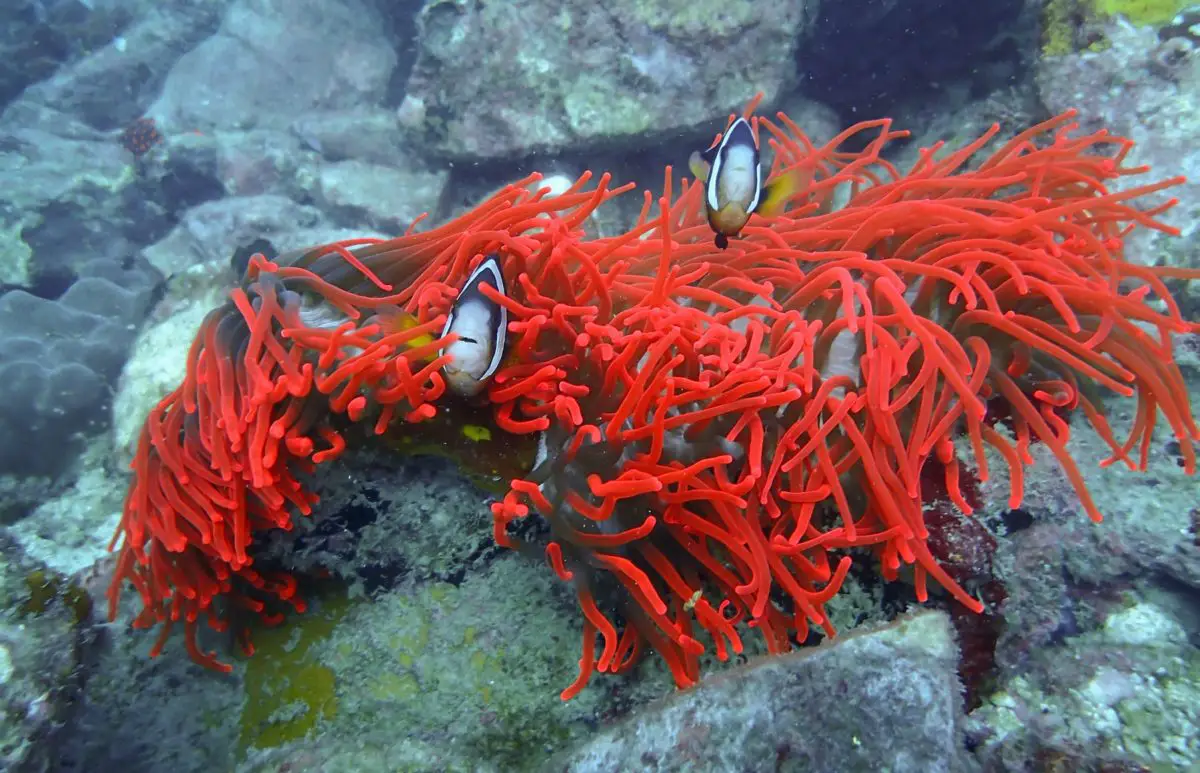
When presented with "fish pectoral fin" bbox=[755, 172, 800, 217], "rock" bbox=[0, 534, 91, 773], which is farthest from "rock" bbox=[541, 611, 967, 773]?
"rock" bbox=[0, 534, 91, 773]

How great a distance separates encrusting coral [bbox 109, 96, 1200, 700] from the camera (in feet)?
5.90

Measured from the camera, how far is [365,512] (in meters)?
2.16

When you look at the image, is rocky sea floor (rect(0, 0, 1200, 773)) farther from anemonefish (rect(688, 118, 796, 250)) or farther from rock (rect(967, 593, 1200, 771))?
anemonefish (rect(688, 118, 796, 250))

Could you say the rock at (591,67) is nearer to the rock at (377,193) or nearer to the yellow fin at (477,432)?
the rock at (377,193)

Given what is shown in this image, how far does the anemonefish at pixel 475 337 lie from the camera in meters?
1.74

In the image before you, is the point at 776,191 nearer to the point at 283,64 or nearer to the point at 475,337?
the point at 475,337

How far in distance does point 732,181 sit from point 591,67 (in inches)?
156

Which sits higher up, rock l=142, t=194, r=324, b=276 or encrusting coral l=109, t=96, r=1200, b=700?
rock l=142, t=194, r=324, b=276

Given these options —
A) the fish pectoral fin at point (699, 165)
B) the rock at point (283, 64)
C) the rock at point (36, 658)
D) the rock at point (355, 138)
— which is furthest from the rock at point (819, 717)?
the rock at point (283, 64)

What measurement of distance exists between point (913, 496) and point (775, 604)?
498mm

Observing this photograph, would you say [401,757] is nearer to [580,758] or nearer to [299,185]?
[580,758]

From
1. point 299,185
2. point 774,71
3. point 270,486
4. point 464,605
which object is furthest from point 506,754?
point 299,185

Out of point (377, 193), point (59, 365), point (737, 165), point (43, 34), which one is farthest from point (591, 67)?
point (43, 34)

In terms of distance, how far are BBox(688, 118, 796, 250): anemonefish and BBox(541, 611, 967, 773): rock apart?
4.40 feet
